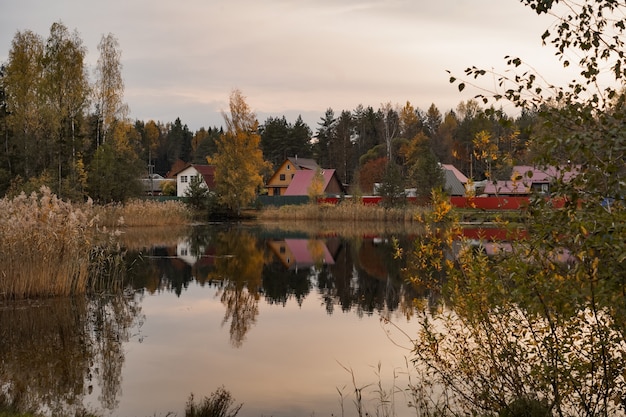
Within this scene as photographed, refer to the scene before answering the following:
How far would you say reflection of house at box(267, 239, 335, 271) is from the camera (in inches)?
1037

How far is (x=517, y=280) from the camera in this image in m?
5.14

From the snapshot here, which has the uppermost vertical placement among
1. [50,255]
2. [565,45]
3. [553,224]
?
[565,45]

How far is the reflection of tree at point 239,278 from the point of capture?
14.9m

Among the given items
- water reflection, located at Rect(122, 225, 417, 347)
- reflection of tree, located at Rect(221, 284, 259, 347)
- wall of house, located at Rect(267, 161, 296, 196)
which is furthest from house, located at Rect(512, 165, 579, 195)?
wall of house, located at Rect(267, 161, 296, 196)

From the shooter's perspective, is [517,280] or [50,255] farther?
[50,255]

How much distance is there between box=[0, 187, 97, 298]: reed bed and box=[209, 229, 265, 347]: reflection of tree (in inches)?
162

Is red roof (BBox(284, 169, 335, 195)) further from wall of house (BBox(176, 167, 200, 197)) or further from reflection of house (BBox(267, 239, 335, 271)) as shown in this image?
reflection of house (BBox(267, 239, 335, 271))

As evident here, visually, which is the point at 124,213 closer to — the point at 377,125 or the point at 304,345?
the point at 304,345

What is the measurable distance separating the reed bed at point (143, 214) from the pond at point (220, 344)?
18501mm

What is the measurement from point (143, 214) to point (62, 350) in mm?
33889

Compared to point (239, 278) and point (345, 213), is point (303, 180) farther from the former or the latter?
point (239, 278)

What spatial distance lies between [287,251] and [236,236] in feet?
30.9

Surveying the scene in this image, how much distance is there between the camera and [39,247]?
15.2 metres

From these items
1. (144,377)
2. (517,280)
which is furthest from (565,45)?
(144,377)
